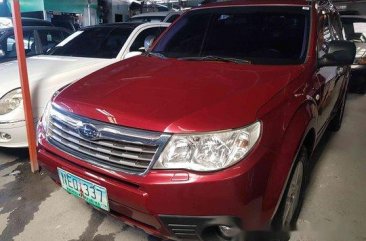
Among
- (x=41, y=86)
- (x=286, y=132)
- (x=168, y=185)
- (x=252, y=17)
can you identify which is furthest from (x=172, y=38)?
(x=168, y=185)

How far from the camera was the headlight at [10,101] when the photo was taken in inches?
120

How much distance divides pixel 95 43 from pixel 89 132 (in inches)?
111

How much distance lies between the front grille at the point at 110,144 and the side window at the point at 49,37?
384 centimetres

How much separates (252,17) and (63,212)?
2148mm

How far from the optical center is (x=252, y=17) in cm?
273

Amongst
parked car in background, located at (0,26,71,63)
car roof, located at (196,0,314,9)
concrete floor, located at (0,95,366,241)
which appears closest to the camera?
concrete floor, located at (0,95,366,241)

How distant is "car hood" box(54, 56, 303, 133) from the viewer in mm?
1616

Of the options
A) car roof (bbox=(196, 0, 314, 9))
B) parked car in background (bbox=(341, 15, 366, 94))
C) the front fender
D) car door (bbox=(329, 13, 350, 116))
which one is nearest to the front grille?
the front fender

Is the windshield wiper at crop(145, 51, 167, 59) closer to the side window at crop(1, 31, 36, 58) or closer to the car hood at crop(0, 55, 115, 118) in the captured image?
the car hood at crop(0, 55, 115, 118)

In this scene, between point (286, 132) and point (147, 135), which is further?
point (286, 132)

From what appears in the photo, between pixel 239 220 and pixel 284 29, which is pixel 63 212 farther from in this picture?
pixel 284 29

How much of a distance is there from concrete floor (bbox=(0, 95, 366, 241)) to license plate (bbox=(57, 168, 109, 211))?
514 mm

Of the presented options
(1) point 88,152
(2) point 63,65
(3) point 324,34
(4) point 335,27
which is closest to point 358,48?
(4) point 335,27

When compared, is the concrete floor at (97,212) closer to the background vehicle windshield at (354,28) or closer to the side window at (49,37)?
the side window at (49,37)
